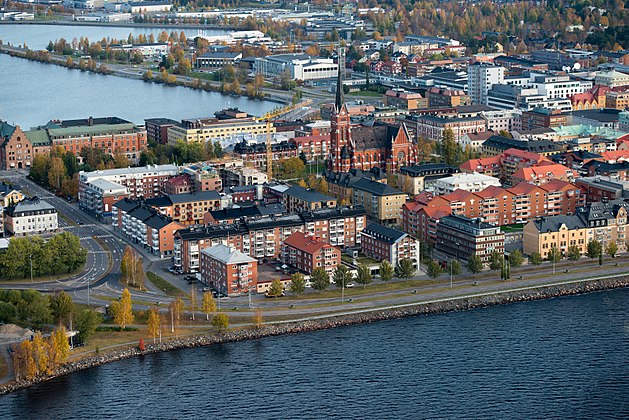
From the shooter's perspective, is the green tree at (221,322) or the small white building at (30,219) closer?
the green tree at (221,322)

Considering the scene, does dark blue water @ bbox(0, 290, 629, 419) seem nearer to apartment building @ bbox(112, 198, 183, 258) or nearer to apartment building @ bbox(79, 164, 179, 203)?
apartment building @ bbox(112, 198, 183, 258)

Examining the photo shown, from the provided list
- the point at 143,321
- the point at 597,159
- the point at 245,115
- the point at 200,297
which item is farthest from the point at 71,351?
the point at 245,115

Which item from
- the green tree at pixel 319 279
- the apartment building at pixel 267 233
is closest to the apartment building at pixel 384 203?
the apartment building at pixel 267 233

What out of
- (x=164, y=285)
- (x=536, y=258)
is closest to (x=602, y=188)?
(x=536, y=258)

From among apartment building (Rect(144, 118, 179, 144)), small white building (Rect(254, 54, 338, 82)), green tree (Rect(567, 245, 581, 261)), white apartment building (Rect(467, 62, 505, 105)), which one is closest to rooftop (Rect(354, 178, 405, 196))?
green tree (Rect(567, 245, 581, 261))

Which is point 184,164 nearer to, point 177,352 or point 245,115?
point 245,115

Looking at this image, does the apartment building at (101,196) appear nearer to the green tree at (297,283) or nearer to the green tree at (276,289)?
the green tree at (276,289)
